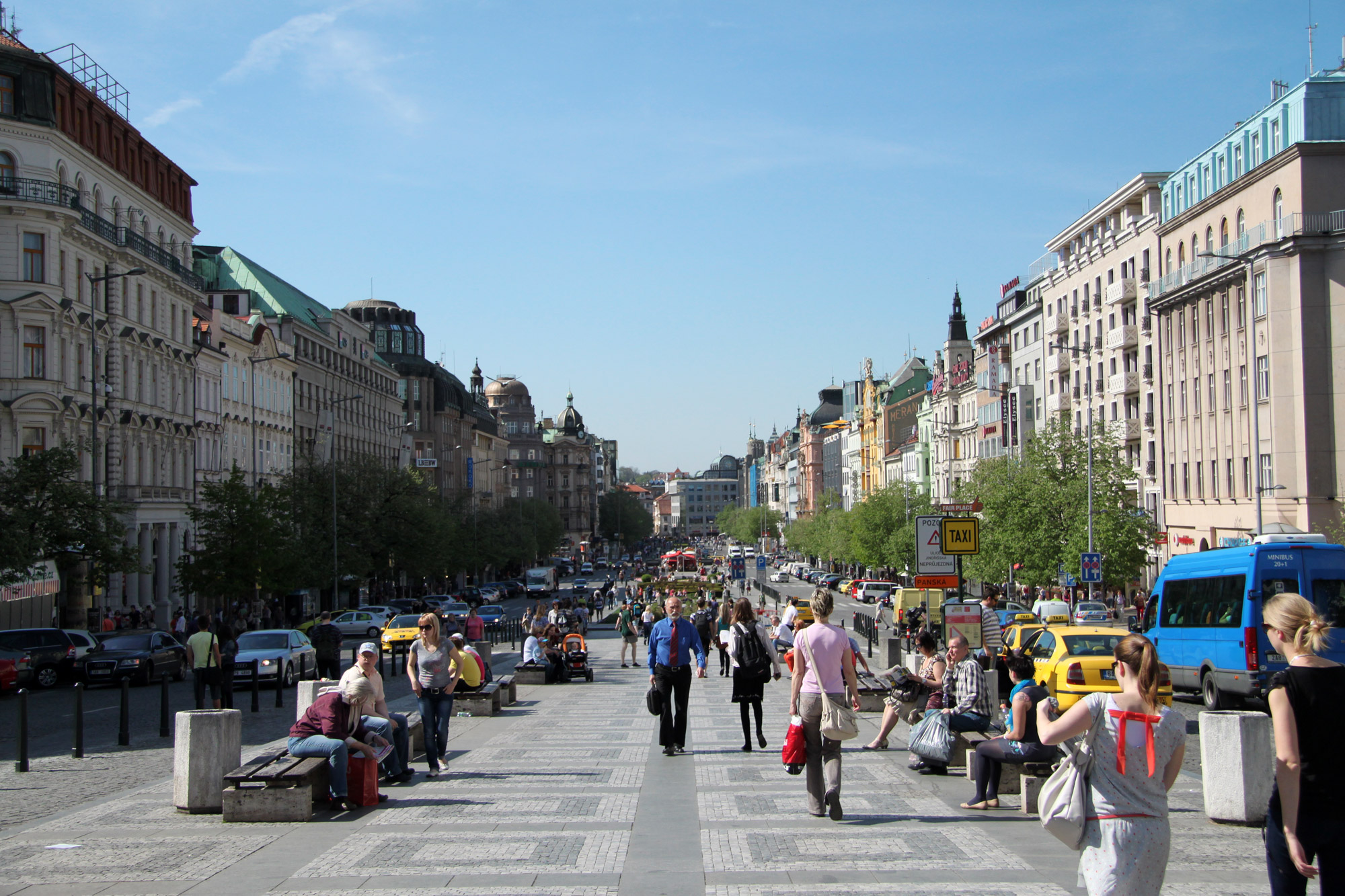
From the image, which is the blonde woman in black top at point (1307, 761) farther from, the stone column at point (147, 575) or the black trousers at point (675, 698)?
the stone column at point (147, 575)

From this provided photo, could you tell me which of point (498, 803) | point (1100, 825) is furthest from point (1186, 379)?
point (1100, 825)

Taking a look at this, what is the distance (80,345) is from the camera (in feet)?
156

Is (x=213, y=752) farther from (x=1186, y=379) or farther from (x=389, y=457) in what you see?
(x=389, y=457)

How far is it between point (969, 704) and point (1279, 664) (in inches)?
363

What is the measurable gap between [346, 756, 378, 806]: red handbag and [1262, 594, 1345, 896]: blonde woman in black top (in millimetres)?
7771

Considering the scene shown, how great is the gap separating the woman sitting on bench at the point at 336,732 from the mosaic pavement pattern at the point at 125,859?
46.9 inches

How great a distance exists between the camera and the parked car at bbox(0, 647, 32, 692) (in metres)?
29.2

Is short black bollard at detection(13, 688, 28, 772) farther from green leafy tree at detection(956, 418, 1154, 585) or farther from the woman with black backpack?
green leafy tree at detection(956, 418, 1154, 585)

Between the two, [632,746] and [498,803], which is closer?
[498,803]

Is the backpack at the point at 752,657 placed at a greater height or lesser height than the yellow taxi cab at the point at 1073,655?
greater

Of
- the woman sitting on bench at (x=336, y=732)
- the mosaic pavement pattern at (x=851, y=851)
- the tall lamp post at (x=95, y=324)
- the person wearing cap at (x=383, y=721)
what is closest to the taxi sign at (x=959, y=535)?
the person wearing cap at (x=383, y=721)

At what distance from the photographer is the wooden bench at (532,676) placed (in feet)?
89.7

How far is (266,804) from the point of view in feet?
36.7

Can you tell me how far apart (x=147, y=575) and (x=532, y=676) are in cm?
3294
